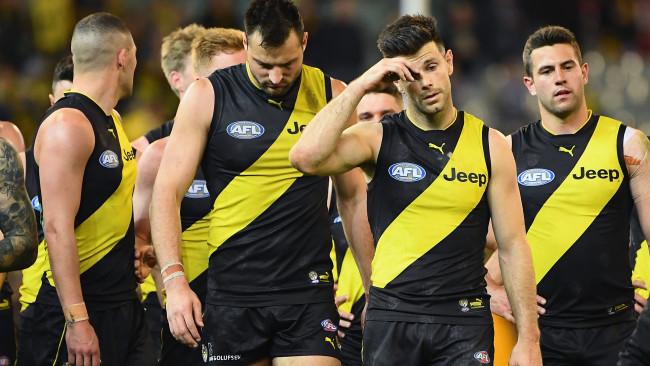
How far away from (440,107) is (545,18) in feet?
39.9

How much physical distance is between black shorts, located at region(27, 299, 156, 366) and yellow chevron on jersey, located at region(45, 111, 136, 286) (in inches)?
8.7

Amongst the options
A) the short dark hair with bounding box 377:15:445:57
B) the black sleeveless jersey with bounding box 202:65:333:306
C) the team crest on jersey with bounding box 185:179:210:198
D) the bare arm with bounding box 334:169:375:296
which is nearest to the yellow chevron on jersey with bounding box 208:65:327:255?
the black sleeveless jersey with bounding box 202:65:333:306

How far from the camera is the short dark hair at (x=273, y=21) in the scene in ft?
20.3

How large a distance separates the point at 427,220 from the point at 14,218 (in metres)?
2.02

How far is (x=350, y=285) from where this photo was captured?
8000 mm

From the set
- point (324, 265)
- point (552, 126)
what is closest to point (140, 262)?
point (324, 265)

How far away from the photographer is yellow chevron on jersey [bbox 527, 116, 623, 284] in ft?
23.1

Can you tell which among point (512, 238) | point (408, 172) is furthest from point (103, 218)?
point (512, 238)

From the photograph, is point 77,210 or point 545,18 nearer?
point 77,210

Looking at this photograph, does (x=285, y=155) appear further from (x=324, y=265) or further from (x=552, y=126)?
(x=552, y=126)

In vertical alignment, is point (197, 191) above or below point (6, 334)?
above

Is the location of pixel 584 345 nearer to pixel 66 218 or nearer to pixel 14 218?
pixel 66 218

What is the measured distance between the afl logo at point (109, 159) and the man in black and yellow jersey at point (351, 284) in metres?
1.89

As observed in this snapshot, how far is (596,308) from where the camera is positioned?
23.0 feet
